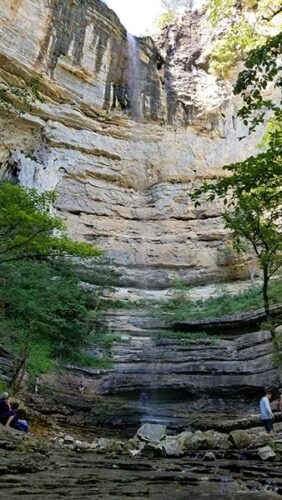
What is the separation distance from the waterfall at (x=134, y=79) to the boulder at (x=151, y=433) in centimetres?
2746

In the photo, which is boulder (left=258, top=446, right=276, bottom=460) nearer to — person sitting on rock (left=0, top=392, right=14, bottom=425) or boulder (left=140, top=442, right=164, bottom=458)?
boulder (left=140, top=442, right=164, bottom=458)

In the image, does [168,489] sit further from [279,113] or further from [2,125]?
[2,125]

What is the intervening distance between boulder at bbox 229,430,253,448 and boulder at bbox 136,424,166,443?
6.12 feet

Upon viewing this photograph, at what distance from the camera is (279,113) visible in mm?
5195

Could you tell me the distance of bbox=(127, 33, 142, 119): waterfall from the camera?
34.6 meters

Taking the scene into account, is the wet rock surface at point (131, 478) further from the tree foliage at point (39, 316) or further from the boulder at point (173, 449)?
the tree foliage at point (39, 316)

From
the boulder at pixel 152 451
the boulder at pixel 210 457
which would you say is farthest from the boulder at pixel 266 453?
the boulder at pixel 152 451

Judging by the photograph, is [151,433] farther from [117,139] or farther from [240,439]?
[117,139]

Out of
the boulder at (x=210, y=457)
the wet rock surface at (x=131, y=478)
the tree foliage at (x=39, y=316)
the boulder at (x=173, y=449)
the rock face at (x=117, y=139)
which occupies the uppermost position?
the rock face at (x=117, y=139)

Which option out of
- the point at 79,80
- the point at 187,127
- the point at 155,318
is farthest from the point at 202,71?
the point at 155,318

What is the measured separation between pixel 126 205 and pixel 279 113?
2749 cm

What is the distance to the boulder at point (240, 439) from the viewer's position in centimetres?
932

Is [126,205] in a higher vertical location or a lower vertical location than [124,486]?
higher

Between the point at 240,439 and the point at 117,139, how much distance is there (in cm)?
2760
